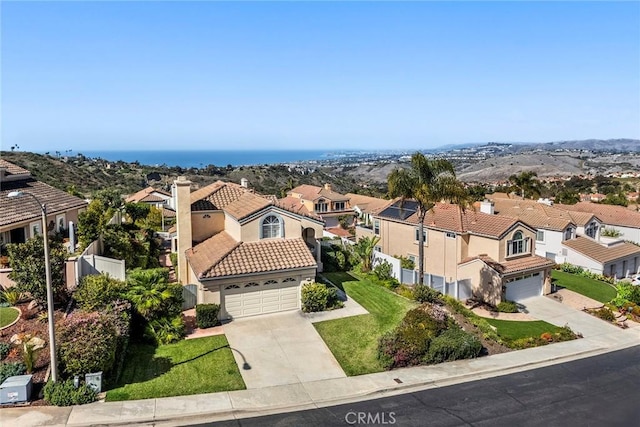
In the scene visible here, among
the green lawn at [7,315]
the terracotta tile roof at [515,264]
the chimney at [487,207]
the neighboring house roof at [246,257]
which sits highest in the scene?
the chimney at [487,207]

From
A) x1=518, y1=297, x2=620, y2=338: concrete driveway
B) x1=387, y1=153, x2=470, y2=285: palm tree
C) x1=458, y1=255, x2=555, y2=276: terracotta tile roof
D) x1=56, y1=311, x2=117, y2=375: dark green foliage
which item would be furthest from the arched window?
x1=518, y1=297, x2=620, y2=338: concrete driveway

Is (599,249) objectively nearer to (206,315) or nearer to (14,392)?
(206,315)

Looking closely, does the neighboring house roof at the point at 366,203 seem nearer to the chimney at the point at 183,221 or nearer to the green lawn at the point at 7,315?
the chimney at the point at 183,221

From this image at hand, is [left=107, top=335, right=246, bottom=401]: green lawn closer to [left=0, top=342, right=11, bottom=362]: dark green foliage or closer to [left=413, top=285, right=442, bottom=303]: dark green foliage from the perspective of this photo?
[left=0, top=342, right=11, bottom=362]: dark green foliage

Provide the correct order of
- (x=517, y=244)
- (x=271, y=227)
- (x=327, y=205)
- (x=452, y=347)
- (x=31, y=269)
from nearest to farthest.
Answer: (x=31, y=269), (x=452, y=347), (x=271, y=227), (x=517, y=244), (x=327, y=205)

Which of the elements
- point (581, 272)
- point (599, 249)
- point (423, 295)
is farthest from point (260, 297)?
point (599, 249)

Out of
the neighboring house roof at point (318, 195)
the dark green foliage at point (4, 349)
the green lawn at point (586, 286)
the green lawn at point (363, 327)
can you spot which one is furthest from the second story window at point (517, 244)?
the neighboring house roof at point (318, 195)
